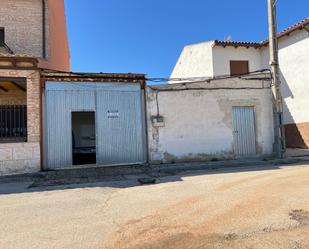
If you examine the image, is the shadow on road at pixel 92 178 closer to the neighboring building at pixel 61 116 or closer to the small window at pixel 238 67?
the neighboring building at pixel 61 116

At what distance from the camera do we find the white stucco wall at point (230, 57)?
1885 centimetres

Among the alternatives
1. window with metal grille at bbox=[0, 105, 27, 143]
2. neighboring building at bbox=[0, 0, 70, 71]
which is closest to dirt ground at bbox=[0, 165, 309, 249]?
window with metal grille at bbox=[0, 105, 27, 143]

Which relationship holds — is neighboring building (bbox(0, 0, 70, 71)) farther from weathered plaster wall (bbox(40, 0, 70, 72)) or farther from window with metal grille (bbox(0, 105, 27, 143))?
window with metal grille (bbox(0, 105, 27, 143))

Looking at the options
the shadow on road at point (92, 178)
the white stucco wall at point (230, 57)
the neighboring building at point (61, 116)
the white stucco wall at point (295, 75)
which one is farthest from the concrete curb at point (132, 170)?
the white stucco wall at point (230, 57)

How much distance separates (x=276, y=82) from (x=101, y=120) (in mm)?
7840

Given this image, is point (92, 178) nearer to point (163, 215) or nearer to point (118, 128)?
point (118, 128)

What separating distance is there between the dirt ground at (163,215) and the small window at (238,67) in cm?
1241

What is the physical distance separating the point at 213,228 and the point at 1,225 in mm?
3588

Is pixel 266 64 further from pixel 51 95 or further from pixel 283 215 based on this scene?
pixel 283 215

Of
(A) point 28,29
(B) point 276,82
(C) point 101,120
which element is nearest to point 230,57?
(B) point 276,82

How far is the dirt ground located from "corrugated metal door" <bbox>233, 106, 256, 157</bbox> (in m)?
4.44

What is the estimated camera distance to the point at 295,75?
16.4 meters

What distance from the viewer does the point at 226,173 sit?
Answer: 945 cm

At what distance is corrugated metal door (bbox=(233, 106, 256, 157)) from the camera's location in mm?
12633
